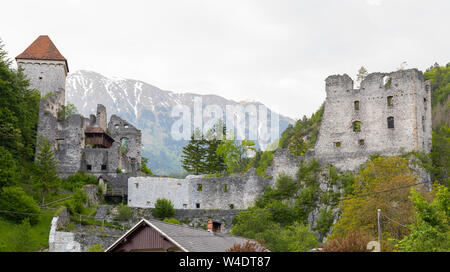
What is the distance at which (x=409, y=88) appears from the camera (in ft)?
160

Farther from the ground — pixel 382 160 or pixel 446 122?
pixel 446 122

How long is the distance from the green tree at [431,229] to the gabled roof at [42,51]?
156 ft

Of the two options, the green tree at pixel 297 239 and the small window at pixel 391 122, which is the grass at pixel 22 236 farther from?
the small window at pixel 391 122

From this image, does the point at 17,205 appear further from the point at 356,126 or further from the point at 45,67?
the point at 356,126

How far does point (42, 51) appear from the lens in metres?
64.6

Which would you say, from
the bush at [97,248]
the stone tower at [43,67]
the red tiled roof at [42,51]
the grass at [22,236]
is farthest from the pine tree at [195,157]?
the bush at [97,248]

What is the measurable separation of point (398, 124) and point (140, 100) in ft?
439

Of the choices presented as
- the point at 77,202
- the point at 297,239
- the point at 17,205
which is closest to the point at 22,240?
the point at 17,205

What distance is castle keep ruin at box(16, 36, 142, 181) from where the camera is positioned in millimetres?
54531

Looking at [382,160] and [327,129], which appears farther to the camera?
[327,129]

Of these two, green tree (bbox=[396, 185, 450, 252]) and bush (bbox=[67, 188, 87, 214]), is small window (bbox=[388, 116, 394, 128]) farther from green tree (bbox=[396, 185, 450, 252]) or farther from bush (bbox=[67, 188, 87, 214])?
bush (bbox=[67, 188, 87, 214])

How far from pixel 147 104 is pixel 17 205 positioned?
133m
